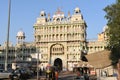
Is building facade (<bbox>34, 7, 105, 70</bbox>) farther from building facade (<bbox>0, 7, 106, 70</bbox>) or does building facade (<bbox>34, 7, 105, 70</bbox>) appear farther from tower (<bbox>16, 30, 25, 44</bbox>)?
tower (<bbox>16, 30, 25, 44</bbox>)

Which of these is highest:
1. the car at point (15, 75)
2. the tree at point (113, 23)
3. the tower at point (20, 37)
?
the tower at point (20, 37)

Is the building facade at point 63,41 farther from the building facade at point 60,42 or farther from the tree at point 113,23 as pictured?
the tree at point 113,23

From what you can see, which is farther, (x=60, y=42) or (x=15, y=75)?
(x=60, y=42)

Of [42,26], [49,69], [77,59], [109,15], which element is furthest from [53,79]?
[42,26]

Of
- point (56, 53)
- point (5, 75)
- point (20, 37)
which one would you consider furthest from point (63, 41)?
point (5, 75)

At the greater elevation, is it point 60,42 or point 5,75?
point 60,42

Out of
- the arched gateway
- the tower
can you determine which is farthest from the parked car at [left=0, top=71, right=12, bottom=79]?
the tower

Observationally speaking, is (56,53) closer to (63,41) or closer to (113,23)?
(63,41)

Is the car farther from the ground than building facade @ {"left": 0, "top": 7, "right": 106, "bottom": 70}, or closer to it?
closer to it

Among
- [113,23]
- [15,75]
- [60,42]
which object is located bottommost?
[15,75]

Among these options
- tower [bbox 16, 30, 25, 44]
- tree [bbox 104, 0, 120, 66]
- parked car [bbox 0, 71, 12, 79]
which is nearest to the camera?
tree [bbox 104, 0, 120, 66]

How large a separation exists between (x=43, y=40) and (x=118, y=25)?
8115cm

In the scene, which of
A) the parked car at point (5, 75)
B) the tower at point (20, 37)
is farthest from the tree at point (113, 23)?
the tower at point (20, 37)

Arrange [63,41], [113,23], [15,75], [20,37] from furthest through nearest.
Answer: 1. [20,37]
2. [63,41]
3. [15,75]
4. [113,23]
